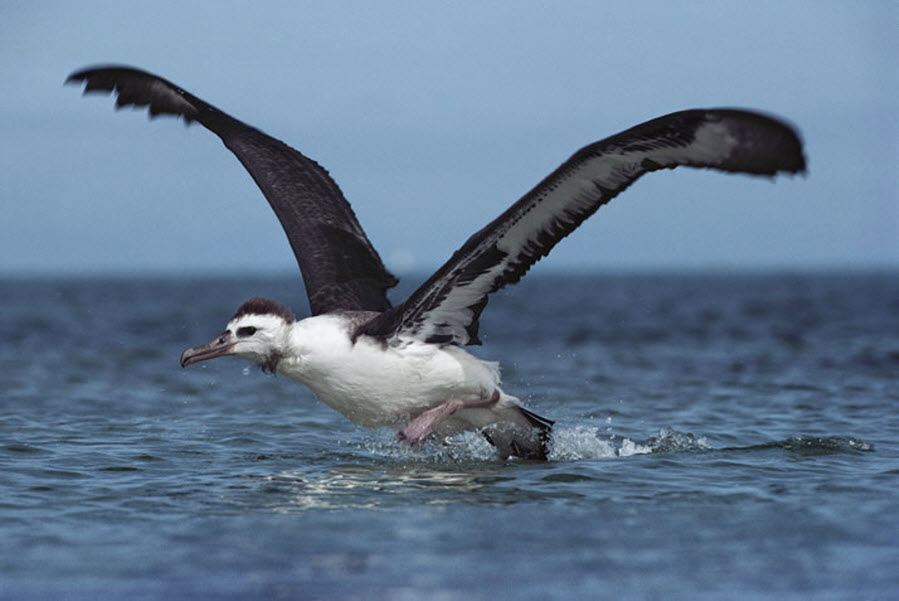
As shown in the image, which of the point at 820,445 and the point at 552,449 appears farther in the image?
the point at 820,445

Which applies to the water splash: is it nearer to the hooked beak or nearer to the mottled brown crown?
the mottled brown crown

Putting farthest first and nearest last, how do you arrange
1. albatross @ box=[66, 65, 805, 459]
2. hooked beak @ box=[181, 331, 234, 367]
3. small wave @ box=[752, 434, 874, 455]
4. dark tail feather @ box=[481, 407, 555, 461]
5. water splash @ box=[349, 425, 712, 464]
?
small wave @ box=[752, 434, 874, 455]
water splash @ box=[349, 425, 712, 464]
dark tail feather @ box=[481, 407, 555, 461]
hooked beak @ box=[181, 331, 234, 367]
albatross @ box=[66, 65, 805, 459]

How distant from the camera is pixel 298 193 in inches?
451

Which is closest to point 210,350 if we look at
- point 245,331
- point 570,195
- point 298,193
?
point 245,331

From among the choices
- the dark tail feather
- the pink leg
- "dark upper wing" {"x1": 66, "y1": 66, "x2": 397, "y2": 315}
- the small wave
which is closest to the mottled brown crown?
the pink leg

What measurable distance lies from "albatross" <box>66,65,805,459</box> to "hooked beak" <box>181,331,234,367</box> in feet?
0.03

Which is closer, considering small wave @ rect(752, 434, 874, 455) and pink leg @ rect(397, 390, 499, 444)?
pink leg @ rect(397, 390, 499, 444)

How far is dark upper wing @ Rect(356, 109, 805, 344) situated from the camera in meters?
7.65

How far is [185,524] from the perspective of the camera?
7820 millimetres

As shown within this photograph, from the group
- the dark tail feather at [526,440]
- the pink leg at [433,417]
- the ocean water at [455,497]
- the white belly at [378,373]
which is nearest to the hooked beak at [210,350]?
the white belly at [378,373]

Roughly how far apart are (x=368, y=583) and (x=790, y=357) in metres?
15.8

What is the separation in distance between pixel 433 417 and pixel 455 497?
43.8 inches

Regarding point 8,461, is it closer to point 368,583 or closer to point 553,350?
point 368,583

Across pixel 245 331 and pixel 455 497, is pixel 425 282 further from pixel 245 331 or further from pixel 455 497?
pixel 455 497
